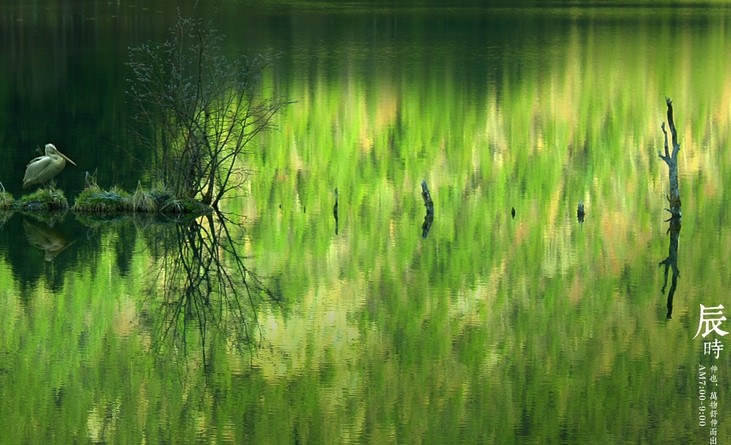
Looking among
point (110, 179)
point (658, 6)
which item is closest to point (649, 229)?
point (110, 179)

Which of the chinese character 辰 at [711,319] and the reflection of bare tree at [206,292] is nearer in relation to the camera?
the reflection of bare tree at [206,292]

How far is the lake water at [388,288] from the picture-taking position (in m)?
13.9

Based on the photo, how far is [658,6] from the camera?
9456 centimetres

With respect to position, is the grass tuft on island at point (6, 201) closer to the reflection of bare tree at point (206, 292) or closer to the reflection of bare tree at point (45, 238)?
the reflection of bare tree at point (45, 238)

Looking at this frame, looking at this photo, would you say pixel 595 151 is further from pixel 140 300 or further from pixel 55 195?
pixel 140 300

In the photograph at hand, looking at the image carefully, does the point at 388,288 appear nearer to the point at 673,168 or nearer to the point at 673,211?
the point at 673,168

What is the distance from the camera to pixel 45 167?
77.1 feet

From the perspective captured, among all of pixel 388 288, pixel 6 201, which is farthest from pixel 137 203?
pixel 388 288

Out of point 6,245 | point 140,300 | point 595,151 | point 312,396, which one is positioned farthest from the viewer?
point 595,151

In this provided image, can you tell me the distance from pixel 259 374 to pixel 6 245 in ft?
23.4

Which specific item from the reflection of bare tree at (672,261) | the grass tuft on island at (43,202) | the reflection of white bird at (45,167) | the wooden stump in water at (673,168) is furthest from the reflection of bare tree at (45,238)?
the wooden stump in water at (673,168)

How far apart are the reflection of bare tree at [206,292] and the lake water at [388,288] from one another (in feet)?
0.17

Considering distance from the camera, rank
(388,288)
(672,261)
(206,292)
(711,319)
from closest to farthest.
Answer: (711,319)
(206,292)
(388,288)
(672,261)

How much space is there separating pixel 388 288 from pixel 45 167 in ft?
24.1
